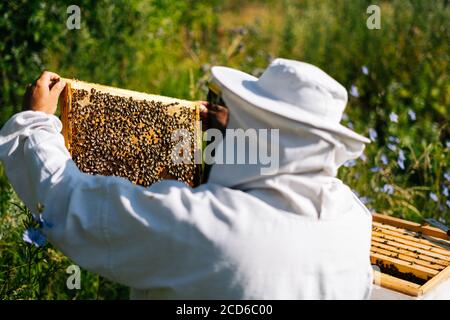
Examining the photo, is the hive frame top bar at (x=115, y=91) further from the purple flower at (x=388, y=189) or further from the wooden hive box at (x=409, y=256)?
the purple flower at (x=388, y=189)

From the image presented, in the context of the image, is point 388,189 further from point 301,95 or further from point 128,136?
point 301,95

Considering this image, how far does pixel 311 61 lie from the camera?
665 cm

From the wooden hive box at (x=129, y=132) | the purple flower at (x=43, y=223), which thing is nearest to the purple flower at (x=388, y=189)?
the wooden hive box at (x=129, y=132)

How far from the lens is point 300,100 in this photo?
199 cm

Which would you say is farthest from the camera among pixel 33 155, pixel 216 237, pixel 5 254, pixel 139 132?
pixel 5 254

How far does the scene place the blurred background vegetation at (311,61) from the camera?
4.15 metres

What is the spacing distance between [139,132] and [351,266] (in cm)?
108

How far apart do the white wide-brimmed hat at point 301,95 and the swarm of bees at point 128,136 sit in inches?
26.7

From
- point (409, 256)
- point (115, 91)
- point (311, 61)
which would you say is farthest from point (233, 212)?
point (311, 61)

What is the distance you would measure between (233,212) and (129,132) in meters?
0.88

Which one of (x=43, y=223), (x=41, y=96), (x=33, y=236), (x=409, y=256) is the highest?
(x=41, y=96)
